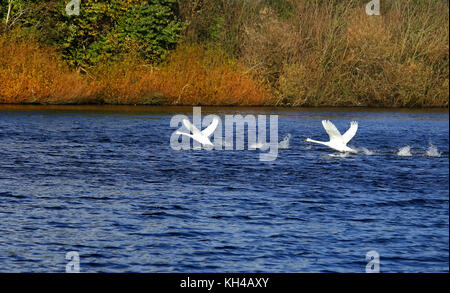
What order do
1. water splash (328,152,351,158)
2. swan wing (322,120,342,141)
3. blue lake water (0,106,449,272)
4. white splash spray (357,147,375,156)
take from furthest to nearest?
white splash spray (357,147,375,156)
water splash (328,152,351,158)
swan wing (322,120,342,141)
blue lake water (0,106,449,272)

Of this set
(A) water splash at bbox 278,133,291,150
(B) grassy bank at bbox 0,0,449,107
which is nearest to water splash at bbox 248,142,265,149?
(A) water splash at bbox 278,133,291,150

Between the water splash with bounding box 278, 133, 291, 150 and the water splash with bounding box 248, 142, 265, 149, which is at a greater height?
the water splash with bounding box 278, 133, 291, 150

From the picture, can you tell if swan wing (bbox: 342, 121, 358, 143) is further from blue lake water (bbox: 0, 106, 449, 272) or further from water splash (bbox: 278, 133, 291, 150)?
water splash (bbox: 278, 133, 291, 150)

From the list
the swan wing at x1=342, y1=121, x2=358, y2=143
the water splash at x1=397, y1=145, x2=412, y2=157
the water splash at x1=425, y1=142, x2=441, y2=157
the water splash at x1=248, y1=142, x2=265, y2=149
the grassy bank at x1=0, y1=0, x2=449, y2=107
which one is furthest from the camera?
the grassy bank at x1=0, y1=0, x2=449, y2=107

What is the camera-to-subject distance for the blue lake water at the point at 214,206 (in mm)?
14539

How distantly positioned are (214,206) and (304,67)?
3569cm

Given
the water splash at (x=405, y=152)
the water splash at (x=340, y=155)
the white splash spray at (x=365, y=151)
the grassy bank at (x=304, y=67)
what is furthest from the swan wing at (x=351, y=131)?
the grassy bank at (x=304, y=67)

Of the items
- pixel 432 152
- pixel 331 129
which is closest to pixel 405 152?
pixel 432 152

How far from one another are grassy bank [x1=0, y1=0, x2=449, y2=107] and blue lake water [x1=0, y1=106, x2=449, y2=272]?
16842mm

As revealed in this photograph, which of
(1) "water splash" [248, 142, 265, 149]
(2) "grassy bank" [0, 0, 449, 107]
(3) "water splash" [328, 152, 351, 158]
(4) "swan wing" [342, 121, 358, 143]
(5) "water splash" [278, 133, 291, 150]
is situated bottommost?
(3) "water splash" [328, 152, 351, 158]

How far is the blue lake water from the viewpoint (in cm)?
1454
